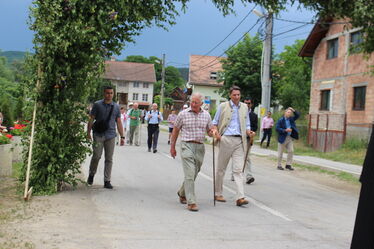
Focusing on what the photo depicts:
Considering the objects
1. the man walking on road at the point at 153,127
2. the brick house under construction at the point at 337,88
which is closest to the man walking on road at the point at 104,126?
the man walking on road at the point at 153,127

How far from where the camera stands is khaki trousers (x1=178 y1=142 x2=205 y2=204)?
752 centimetres

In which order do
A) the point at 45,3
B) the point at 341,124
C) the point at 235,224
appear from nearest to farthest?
the point at 235,224
the point at 45,3
the point at 341,124

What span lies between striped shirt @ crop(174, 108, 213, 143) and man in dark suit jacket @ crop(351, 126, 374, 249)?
455cm

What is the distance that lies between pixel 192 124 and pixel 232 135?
99 centimetres

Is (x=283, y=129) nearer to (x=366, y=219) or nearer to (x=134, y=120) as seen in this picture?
(x=134, y=120)

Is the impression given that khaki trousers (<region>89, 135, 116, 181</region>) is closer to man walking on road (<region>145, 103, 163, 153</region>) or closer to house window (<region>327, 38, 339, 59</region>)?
man walking on road (<region>145, 103, 163, 153</region>)

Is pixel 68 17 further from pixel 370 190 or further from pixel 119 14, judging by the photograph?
pixel 370 190

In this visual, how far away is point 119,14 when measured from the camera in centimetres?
826

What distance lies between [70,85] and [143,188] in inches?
102

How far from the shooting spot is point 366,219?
333cm

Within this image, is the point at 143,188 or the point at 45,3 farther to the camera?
the point at 143,188

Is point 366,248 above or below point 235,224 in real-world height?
above

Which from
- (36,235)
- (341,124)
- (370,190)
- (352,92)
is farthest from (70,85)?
(352,92)

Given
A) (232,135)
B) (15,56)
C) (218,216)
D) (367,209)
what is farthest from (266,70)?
(15,56)
